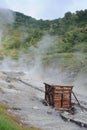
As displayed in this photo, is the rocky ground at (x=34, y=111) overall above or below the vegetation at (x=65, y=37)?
below

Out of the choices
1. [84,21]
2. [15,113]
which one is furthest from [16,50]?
[15,113]

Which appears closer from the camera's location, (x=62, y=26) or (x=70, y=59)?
(x=70, y=59)

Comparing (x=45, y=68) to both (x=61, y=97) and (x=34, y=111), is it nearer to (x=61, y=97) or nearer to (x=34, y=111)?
(x=61, y=97)

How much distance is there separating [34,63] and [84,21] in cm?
2871

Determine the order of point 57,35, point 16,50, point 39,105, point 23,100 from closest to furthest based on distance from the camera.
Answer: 1. point 39,105
2. point 23,100
3. point 57,35
4. point 16,50

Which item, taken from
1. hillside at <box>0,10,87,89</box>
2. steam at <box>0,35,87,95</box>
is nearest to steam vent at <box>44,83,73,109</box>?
steam at <box>0,35,87,95</box>

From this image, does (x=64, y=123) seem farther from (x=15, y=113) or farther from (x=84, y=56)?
(x=84, y=56)

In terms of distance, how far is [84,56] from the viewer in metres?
Result: 90.2

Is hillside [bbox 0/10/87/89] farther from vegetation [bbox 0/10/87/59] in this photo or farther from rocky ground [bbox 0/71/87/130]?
rocky ground [bbox 0/71/87/130]

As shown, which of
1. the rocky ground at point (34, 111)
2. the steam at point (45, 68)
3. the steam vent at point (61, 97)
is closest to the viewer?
the rocky ground at point (34, 111)

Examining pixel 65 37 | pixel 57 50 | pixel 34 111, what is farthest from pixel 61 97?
pixel 65 37

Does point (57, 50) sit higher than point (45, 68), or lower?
higher

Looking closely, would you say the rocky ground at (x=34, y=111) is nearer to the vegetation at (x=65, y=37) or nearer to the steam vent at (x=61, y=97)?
the steam vent at (x=61, y=97)

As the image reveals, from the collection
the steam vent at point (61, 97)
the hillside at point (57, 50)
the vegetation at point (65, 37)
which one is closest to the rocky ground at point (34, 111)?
the steam vent at point (61, 97)
